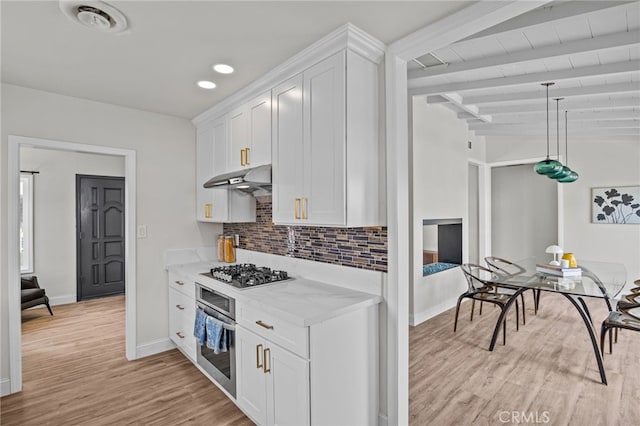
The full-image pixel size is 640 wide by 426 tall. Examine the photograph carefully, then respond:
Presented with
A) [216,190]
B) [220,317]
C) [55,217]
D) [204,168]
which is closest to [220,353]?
[220,317]

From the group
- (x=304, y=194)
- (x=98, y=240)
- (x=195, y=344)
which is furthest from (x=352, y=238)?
(x=98, y=240)

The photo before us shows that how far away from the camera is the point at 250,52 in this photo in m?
2.21

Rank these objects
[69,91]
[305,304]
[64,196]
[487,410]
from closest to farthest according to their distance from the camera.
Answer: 1. [305,304]
2. [487,410]
3. [69,91]
4. [64,196]

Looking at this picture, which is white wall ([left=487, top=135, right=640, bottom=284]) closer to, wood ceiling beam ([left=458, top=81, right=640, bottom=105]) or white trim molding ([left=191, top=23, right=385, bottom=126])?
wood ceiling beam ([left=458, top=81, right=640, bottom=105])

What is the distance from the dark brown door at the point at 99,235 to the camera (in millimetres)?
5508

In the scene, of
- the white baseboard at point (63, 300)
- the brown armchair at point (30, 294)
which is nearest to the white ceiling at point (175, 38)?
the brown armchair at point (30, 294)

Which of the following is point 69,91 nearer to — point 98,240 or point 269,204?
point 269,204

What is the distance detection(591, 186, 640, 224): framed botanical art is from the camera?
510cm

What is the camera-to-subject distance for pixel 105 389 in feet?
8.98

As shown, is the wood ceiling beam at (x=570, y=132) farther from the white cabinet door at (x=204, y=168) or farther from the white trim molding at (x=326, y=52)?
the white cabinet door at (x=204, y=168)

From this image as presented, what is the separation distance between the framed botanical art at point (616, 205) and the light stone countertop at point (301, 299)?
524 cm

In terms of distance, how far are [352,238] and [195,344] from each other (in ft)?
5.70

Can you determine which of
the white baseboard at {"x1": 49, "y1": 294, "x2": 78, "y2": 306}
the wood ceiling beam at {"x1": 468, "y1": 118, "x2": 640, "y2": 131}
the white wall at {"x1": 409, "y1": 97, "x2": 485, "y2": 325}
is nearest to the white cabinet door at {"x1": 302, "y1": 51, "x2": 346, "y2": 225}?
the white wall at {"x1": 409, "y1": 97, "x2": 485, "y2": 325}

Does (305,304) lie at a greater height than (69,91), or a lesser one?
lesser
